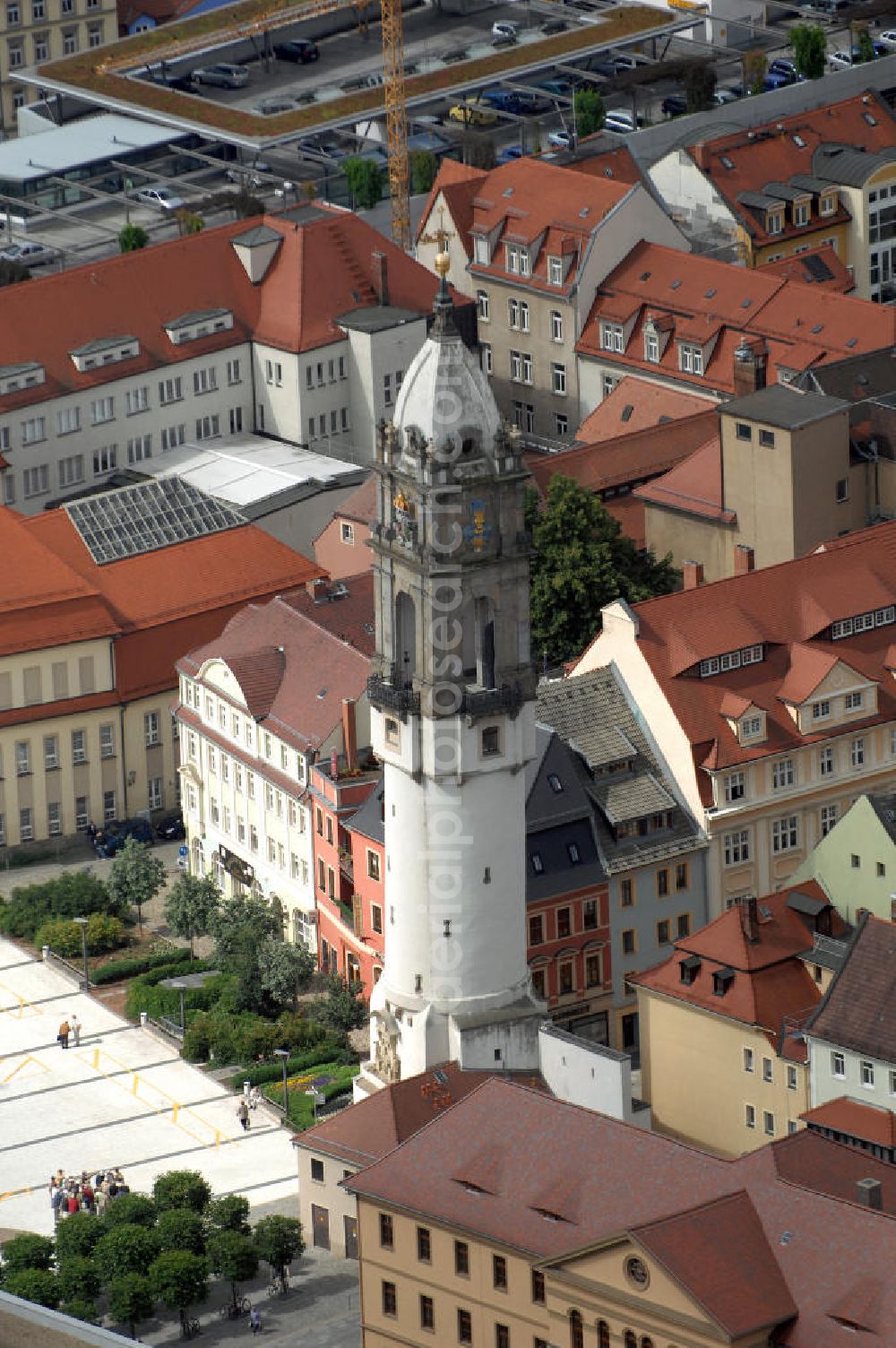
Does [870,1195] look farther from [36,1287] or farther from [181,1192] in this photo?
[36,1287]

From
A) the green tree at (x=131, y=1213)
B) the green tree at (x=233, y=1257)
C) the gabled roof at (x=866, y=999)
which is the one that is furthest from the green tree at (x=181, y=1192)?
the gabled roof at (x=866, y=999)

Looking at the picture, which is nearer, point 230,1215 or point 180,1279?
point 180,1279

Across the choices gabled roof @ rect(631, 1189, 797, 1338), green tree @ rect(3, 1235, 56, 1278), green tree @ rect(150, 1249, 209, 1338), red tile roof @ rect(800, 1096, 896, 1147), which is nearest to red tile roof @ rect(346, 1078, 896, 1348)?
gabled roof @ rect(631, 1189, 797, 1338)

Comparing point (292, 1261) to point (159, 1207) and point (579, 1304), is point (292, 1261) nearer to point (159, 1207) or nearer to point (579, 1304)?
point (159, 1207)

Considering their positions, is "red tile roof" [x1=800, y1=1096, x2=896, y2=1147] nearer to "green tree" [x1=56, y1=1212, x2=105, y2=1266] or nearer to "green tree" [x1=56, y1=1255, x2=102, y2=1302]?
"green tree" [x1=56, y1=1212, x2=105, y2=1266]

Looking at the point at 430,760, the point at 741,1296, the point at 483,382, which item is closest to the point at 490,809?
the point at 430,760

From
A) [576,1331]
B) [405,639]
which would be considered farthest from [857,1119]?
[405,639]
